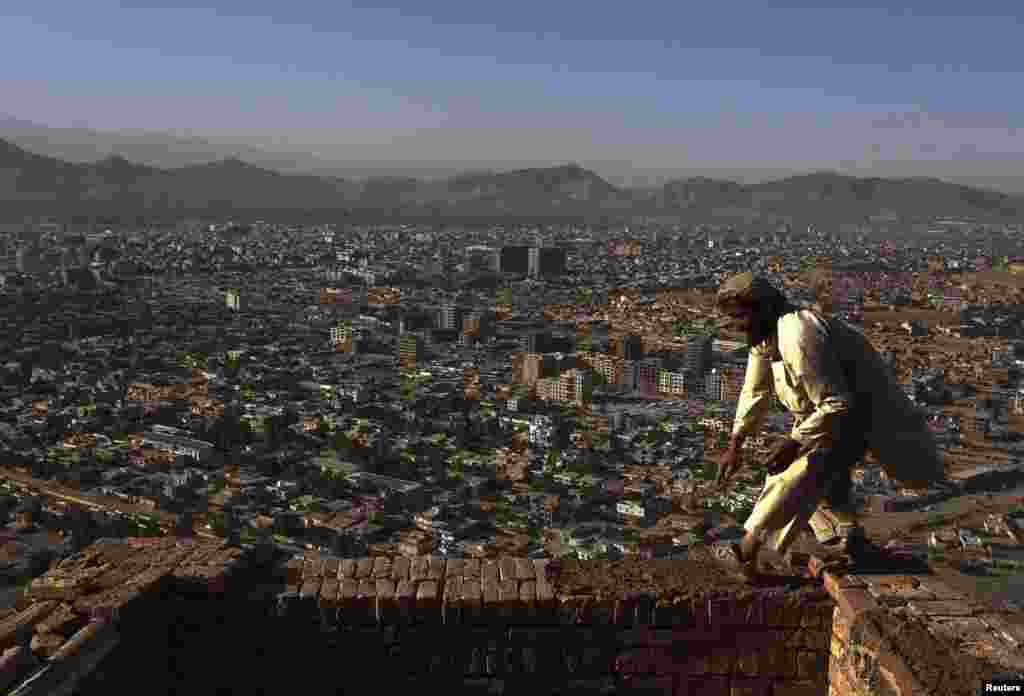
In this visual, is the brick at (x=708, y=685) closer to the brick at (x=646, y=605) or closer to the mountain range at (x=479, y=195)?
the brick at (x=646, y=605)

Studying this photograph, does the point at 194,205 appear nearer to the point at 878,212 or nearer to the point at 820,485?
the point at 878,212

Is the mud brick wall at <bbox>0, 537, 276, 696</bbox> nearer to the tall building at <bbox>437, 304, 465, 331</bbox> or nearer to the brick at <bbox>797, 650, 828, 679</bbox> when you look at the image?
the brick at <bbox>797, 650, 828, 679</bbox>

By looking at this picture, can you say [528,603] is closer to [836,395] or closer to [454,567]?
[454,567]

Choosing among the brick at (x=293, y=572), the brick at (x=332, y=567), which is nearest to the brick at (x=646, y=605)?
the brick at (x=332, y=567)

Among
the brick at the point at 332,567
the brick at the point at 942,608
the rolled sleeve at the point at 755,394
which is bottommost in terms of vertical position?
the brick at the point at 332,567

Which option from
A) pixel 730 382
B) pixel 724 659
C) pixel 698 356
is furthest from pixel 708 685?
pixel 698 356

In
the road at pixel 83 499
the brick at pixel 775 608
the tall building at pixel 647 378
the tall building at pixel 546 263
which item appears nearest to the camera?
the brick at pixel 775 608

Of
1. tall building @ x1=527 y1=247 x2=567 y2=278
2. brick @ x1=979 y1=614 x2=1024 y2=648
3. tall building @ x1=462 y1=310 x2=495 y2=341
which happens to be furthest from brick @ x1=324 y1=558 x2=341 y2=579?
tall building @ x1=527 y1=247 x2=567 y2=278
